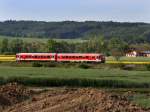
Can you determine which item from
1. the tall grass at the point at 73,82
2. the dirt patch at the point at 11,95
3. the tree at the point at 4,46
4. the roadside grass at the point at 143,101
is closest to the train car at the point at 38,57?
the tall grass at the point at 73,82

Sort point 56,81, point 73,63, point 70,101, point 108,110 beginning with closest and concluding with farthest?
point 108,110, point 70,101, point 56,81, point 73,63

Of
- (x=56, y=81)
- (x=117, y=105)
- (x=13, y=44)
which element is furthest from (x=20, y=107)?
(x=13, y=44)

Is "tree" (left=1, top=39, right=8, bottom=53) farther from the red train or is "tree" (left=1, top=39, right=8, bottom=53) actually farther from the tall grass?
the tall grass

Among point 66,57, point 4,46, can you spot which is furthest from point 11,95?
point 4,46

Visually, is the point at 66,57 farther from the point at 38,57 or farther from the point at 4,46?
the point at 4,46

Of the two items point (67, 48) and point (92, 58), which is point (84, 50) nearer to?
point (67, 48)

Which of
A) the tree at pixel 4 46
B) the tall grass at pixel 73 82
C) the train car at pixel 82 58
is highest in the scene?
the tree at pixel 4 46

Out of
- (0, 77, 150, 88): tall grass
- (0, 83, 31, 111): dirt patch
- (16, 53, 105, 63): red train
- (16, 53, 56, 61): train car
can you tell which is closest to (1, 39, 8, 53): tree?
(16, 53, 56, 61): train car

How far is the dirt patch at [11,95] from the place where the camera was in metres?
29.8

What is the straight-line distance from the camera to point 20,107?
27.2 meters

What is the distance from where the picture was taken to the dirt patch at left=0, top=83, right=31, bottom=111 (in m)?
29.8

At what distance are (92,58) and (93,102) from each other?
7809 cm

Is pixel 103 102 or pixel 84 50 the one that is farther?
pixel 84 50

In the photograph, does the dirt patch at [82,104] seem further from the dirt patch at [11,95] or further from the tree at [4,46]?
the tree at [4,46]
